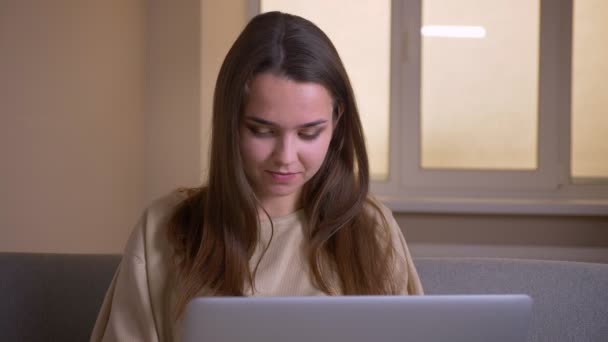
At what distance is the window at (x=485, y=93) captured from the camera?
3.07m

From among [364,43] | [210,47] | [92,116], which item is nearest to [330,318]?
[92,116]

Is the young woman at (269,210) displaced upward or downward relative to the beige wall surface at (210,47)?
downward

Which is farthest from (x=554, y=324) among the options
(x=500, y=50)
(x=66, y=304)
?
(x=500, y=50)

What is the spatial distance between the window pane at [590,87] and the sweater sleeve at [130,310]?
7.53 ft

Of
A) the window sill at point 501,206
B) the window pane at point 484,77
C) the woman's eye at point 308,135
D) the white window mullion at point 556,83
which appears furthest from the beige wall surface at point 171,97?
the woman's eye at point 308,135

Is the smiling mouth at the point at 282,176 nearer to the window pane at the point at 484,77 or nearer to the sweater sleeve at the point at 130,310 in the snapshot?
the sweater sleeve at the point at 130,310

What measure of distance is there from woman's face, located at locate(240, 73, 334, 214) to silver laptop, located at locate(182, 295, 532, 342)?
51 cm

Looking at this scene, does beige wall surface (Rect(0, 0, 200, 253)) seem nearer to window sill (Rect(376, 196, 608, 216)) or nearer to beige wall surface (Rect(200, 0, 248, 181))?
beige wall surface (Rect(200, 0, 248, 181))

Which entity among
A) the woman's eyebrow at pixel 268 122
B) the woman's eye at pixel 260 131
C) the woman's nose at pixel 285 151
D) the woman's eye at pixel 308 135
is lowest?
the woman's nose at pixel 285 151

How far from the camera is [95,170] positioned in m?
2.54

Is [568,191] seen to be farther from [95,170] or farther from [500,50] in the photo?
[95,170]

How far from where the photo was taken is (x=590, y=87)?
10.1 ft

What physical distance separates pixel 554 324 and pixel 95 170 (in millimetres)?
1609

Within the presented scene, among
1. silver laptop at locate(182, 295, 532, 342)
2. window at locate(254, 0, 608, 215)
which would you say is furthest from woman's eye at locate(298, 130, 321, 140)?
window at locate(254, 0, 608, 215)
